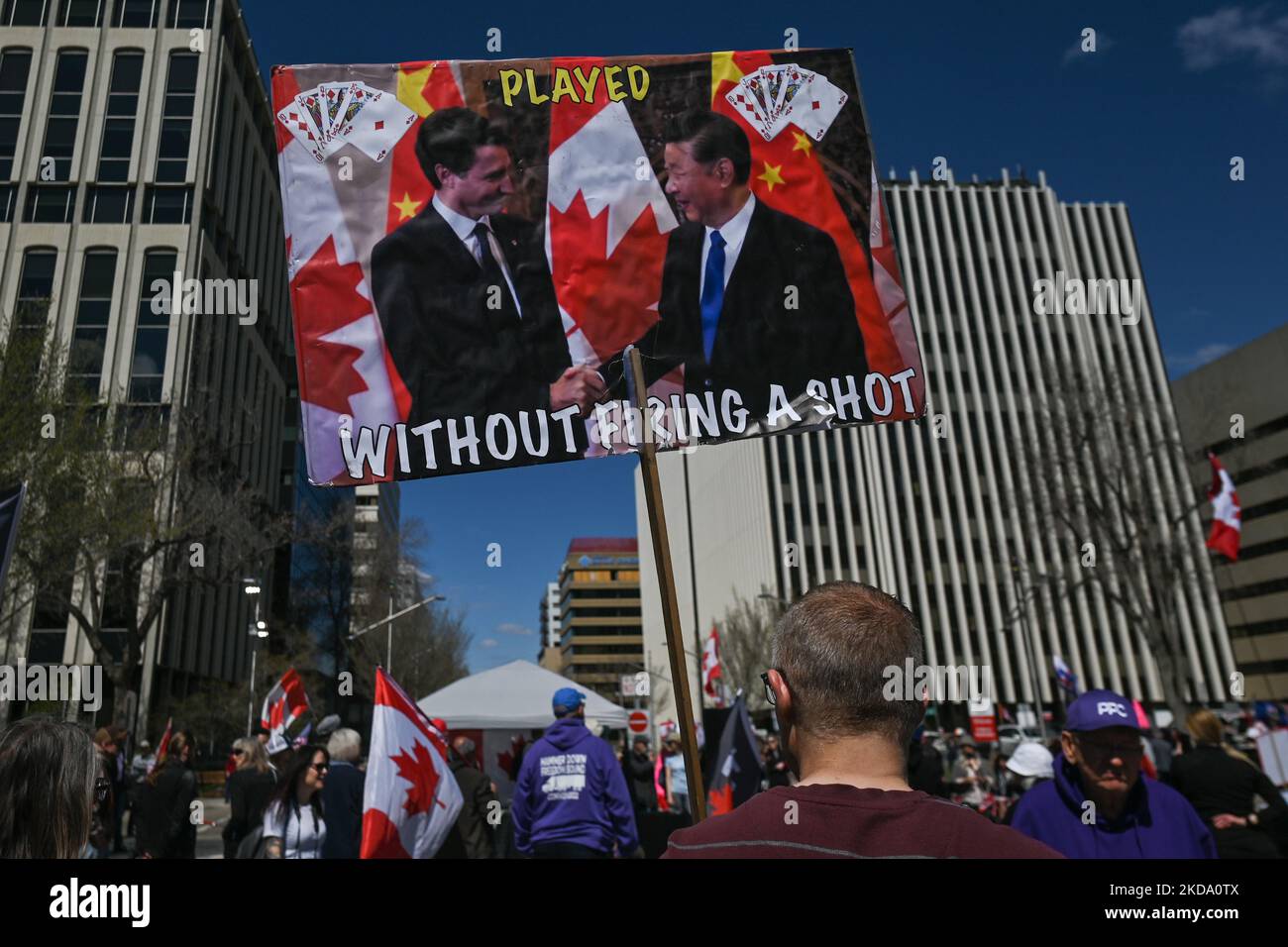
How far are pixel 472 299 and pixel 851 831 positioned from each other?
108 inches

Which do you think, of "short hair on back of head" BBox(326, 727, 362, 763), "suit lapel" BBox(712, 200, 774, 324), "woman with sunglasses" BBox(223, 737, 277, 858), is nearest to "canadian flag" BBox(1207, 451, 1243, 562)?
"short hair on back of head" BBox(326, 727, 362, 763)

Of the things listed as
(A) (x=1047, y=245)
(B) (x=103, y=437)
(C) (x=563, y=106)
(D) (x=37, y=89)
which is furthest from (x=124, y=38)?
(A) (x=1047, y=245)

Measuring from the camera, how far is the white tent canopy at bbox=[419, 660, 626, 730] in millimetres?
15062

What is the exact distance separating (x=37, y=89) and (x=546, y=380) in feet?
164

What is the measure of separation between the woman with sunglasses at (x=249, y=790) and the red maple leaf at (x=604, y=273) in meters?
5.57

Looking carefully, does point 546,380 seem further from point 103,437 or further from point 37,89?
point 37,89

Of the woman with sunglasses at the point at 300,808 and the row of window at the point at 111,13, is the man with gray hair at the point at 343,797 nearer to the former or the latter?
the woman with sunglasses at the point at 300,808

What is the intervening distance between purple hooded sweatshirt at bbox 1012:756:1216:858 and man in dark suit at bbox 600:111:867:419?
1.81m

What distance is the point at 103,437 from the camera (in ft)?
67.6

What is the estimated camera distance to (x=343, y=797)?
21.2 ft

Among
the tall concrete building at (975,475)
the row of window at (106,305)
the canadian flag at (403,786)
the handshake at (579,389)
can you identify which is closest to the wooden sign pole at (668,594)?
the handshake at (579,389)

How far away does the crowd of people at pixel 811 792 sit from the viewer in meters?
1.52

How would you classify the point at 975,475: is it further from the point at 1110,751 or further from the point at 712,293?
the point at 712,293
